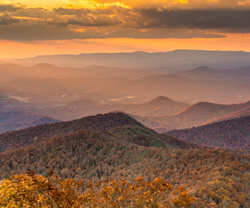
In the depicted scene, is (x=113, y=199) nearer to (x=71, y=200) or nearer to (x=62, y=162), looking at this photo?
(x=71, y=200)

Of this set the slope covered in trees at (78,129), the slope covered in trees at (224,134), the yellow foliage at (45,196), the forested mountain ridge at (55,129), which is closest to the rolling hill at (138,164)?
the yellow foliage at (45,196)

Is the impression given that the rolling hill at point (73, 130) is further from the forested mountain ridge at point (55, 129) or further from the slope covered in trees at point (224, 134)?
the slope covered in trees at point (224, 134)

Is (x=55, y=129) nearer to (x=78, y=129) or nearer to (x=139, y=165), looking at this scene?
(x=78, y=129)

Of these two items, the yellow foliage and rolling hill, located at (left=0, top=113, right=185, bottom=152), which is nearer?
the yellow foliage

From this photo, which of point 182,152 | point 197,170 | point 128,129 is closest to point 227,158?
point 197,170

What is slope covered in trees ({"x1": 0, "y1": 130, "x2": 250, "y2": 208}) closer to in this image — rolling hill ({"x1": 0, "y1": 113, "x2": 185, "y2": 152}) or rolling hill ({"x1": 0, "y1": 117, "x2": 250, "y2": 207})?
rolling hill ({"x1": 0, "y1": 117, "x2": 250, "y2": 207})

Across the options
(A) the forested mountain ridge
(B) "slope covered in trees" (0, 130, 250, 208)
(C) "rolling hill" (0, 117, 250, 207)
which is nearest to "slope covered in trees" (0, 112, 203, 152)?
(A) the forested mountain ridge

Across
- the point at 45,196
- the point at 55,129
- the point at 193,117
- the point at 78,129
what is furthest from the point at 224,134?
the point at 45,196
